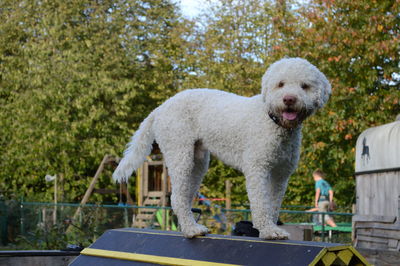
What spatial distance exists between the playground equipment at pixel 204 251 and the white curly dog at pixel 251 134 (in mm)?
136

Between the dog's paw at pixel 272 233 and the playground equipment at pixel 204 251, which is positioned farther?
the dog's paw at pixel 272 233

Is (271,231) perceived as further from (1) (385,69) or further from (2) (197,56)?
(2) (197,56)

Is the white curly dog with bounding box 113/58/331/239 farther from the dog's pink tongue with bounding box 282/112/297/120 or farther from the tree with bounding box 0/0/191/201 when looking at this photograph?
the tree with bounding box 0/0/191/201

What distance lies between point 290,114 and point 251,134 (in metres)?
0.37

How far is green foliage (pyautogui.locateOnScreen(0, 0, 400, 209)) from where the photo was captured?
12945 mm

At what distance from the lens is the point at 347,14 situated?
13195mm

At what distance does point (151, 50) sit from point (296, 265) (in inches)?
741

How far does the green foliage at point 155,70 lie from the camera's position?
12.9 m

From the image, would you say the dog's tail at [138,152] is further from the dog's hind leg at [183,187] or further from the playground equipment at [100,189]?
the playground equipment at [100,189]

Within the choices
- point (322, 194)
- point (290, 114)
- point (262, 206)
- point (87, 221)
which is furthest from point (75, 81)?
point (290, 114)

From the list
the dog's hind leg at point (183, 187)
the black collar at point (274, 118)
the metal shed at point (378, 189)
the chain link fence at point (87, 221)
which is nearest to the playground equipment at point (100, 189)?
the chain link fence at point (87, 221)

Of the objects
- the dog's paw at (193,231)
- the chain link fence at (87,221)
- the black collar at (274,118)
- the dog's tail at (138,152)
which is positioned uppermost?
the black collar at (274,118)

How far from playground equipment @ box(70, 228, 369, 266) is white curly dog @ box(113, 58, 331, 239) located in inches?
5.4

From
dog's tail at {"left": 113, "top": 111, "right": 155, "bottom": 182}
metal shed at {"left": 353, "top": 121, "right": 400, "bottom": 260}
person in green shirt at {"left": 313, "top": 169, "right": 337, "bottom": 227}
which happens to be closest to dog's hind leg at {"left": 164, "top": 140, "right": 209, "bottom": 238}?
dog's tail at {"left": 113, "top": 111, "right": 155, "bottom": 182}
